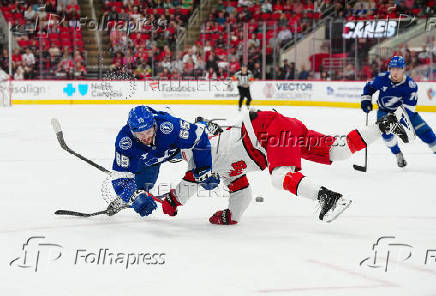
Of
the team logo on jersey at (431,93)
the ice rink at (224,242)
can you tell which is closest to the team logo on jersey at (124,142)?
the ice rink at (224,242)

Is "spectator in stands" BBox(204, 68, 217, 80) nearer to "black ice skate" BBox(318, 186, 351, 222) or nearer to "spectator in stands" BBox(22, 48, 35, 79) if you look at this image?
"spectator in stands" BBox(22, 48, 35, 79)

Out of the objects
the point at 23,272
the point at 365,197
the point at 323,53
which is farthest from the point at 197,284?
the point at 323,53

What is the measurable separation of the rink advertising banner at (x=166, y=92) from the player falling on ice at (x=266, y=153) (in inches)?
442

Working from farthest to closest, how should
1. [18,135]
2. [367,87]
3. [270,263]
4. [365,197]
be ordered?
[18,135], [367,87], [365,197], [270,263]

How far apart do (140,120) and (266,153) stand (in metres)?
0.77

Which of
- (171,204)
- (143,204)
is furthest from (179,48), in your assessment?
(143,204)

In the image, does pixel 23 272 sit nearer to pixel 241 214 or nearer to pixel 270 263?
pixel 270 263

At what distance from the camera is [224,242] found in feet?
10.9

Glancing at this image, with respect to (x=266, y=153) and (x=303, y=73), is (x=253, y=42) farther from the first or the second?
(x=266, y=153)

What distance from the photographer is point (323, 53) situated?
14977 mm

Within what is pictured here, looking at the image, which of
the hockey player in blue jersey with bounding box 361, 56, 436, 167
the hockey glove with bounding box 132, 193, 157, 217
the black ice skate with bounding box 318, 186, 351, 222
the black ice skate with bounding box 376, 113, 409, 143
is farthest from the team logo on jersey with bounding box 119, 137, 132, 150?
the hockey player in blue jersey with bounding box 361, 56, 436, 167

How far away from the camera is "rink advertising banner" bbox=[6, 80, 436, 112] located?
15.3 meters

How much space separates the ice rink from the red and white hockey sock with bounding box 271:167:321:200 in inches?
10.7

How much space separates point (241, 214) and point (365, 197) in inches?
50.9
